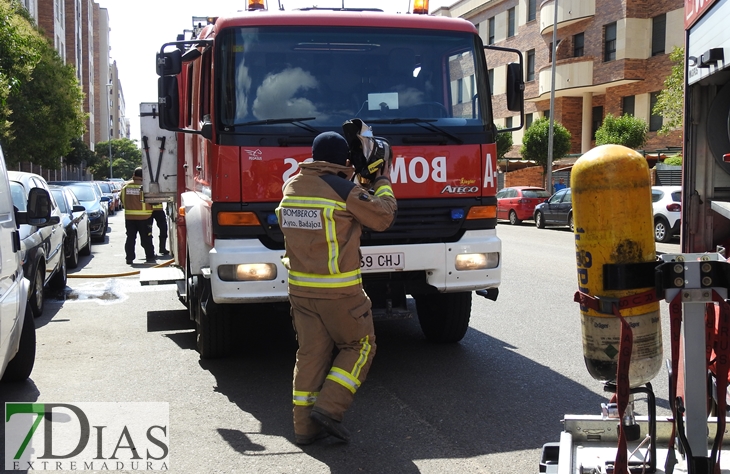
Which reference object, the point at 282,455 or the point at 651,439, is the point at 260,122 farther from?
the point at 651,439

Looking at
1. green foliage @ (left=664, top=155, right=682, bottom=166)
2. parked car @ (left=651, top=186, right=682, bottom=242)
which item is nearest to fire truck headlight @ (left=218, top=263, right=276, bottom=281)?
parked car @ (left=651, top=186, right=682, bottom=242)

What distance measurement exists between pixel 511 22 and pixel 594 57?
34.3 ft

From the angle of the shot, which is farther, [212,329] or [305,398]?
[212,329]

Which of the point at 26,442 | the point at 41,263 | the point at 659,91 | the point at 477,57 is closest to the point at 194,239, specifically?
the point at 26,442

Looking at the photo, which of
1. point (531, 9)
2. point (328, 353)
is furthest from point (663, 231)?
point (531, 9)

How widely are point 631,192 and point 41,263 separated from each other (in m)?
8.46

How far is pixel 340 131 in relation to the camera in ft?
20.1

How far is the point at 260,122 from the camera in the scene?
6.07 metres

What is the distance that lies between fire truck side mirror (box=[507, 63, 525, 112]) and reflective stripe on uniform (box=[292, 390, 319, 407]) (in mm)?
3097

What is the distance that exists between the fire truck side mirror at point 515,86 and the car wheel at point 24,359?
13.8ft

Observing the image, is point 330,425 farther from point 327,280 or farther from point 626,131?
point 626,131

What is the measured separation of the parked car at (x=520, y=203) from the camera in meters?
29.3

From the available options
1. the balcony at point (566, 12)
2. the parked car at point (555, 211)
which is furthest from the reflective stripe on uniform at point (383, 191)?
the balcony at point (566, 12)

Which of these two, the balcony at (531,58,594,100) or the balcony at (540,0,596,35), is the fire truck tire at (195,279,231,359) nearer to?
the balcony at (531,58,594,100)
